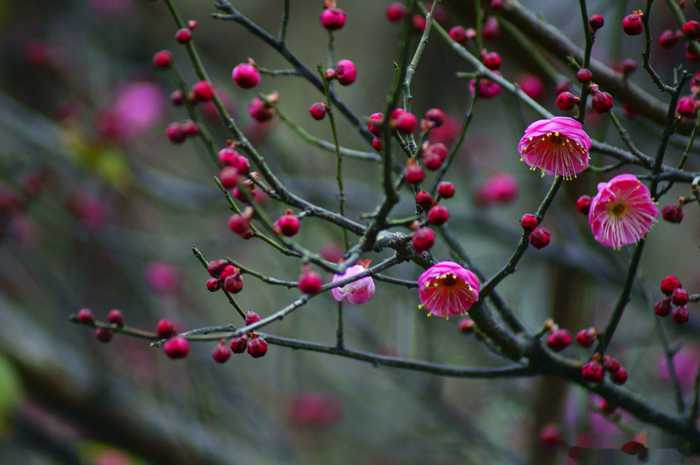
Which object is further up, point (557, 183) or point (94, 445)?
point (94, 445)

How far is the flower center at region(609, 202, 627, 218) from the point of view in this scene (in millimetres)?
1264

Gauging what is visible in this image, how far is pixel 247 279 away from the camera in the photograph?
562cm

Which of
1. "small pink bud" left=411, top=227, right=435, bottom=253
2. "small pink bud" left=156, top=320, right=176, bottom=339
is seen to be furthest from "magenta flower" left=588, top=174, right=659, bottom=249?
"small pink bud" left=156, top=320, right=176, bottom=339

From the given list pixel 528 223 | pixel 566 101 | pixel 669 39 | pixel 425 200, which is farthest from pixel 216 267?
pixel 669 39

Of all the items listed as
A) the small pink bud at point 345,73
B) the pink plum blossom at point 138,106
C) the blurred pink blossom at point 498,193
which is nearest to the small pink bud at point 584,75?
the small pink bud at point 345,73

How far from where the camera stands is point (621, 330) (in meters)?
4.70

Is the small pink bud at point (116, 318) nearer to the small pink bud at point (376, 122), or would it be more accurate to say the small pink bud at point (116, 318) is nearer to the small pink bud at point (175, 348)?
the small pink bud at point (175, 348)

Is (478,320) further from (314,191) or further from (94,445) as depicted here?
(94,445)

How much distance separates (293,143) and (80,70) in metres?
1.45

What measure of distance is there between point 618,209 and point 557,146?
0.14 metres

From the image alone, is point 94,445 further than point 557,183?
Yes

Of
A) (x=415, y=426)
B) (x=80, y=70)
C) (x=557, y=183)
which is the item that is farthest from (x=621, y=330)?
(x=557, y=183)

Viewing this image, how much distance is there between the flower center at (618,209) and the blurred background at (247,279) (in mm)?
536

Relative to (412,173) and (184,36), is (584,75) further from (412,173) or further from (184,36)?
(184,36)
